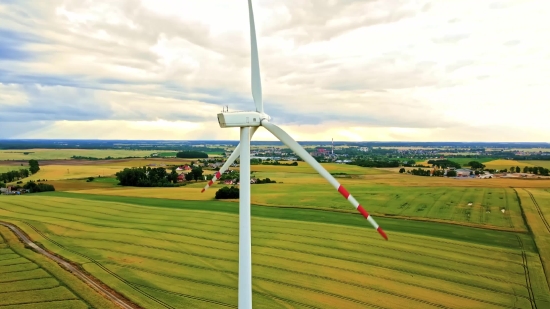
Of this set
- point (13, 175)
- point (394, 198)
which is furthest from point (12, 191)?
point (394, 198)

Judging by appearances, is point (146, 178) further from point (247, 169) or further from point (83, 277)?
point (247, 169)

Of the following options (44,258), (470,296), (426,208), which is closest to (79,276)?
(44,258)

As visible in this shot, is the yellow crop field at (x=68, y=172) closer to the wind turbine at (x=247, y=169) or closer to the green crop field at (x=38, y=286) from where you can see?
the green crop field at (x=38, y=286)

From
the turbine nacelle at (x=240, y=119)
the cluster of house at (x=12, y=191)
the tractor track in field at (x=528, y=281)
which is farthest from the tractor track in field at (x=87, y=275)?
the cluster of house at (x=12, y=191)

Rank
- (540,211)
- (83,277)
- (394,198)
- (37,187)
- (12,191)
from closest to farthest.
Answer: (83,277) → (540,211) → (394,198) → (12,191) → (37,187)

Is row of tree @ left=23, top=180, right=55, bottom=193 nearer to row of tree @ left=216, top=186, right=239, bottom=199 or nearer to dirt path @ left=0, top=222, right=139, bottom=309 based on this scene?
row of tree @ left=216, top=186, right=239, bottom=199

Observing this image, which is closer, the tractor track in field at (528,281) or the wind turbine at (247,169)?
the wind turbine at (247,169)
